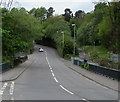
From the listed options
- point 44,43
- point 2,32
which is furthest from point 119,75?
point 44,43

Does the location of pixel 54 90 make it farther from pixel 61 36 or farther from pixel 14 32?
pixel 61 36

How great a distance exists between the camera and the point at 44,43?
13712 cm

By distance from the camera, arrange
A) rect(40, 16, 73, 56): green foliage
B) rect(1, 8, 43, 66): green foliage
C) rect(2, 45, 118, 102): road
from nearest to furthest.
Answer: rect(2, 45, 118, 102): road, rect(1, 8, 43, 66): green foliage, rect(40, 16, 73, 56): green foliage

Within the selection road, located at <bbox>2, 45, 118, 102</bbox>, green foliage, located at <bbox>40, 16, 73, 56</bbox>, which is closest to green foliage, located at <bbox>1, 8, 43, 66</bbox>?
road, located at <bbox>2, 45, 118, 102</bbox>

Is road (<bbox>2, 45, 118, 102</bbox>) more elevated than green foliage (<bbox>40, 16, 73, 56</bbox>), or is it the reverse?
green foliage (<bbox>40, 16, 73, 56</bbox>)

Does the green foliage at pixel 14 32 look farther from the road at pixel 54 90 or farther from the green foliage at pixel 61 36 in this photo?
the green foliage at pixel 61 36

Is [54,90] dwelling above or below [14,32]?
below

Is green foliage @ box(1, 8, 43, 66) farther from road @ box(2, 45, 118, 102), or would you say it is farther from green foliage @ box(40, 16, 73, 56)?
green foliage @ box(40, 16, 73, 56)

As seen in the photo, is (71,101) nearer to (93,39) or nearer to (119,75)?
(119,75)

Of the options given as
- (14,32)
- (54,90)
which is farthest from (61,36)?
(54,90)

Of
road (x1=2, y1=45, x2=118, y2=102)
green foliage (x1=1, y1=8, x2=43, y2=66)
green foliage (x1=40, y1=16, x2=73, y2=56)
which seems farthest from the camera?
green foliage (x1=40, y1=16, x2=73, y2=56)

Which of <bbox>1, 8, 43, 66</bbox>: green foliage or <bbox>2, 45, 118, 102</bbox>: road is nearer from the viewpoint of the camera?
<bbox>2, 45, 118, 102</bbox>: road

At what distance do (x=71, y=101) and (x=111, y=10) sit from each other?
40809mm

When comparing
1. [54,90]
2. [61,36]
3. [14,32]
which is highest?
[14,32]
